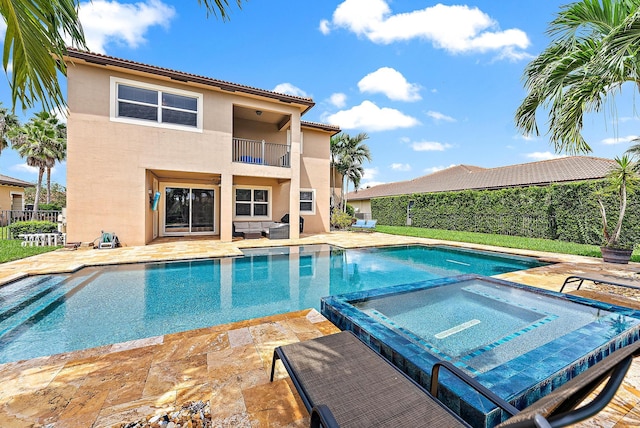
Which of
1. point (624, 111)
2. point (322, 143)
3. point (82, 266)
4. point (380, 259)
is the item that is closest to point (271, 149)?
point (322, 143)

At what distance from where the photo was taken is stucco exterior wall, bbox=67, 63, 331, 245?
10.7m

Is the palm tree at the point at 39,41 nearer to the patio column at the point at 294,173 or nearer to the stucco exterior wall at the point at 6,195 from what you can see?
the patio column at the point at 294,173

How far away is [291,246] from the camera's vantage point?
12.8 m

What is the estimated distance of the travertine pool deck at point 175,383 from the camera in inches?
91.3

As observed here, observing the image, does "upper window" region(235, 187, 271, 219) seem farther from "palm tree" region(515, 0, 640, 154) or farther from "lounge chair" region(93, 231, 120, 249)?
"palm tree" region(515, 0, 640, 154)

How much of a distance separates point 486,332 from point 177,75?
13.9 m

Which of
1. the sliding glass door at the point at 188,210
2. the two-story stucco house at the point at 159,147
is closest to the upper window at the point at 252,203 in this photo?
the two-story stucco house at the point at 159,147

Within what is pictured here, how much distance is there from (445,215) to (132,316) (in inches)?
815

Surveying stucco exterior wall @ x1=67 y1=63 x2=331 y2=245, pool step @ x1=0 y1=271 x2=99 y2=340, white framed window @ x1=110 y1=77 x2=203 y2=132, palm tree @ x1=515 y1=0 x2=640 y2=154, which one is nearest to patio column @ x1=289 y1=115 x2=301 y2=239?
stucco exterior wall @ x1=67 y1=63 x2=331 y2=245

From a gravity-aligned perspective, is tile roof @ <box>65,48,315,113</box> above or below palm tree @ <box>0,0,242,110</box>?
above

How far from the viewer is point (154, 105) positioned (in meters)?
11.8

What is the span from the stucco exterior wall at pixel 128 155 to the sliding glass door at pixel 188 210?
1.67 m

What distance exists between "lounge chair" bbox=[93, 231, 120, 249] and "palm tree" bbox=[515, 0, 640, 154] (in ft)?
50.6

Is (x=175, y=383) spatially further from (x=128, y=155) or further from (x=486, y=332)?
(x=128, y=155)
